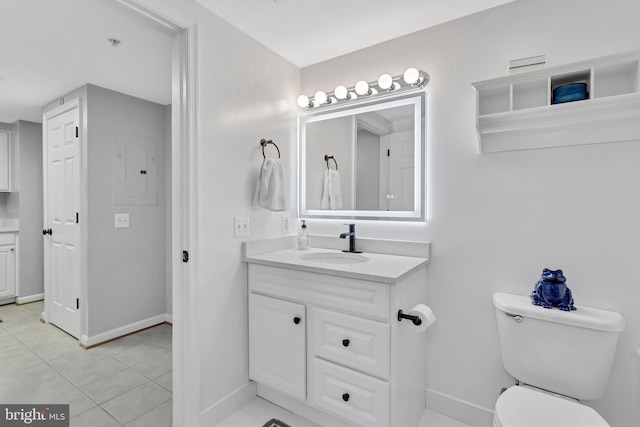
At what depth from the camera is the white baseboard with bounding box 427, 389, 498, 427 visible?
65.7 inches

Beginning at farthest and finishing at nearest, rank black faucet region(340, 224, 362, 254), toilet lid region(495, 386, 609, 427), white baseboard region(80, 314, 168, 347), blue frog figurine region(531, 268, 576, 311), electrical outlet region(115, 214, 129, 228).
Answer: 1. electrical outlet region(115, 214, 129, 228)
2. white baseboard region(80, 314, 168, 347)
3. black faucet region(340, 224, 362, 254)
4. blue frog figurine region(531, 268, 576, 311)
5. toilet lid region(495, 386, 609, 427)

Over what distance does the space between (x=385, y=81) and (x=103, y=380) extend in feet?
8.75

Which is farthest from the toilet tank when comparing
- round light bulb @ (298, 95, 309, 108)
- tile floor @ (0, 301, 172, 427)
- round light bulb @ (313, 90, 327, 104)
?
tile floor @ (0, 301, 172, 427)

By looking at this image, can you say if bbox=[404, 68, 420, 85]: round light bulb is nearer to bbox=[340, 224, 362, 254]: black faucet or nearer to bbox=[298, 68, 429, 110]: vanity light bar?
bbox=[298, 68, 429, 110]: vanity light bar

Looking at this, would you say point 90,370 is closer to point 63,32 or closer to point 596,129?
point 63,32

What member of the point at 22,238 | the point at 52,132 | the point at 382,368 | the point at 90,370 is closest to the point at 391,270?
the point at 382,368

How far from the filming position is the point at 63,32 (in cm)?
184

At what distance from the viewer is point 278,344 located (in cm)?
175

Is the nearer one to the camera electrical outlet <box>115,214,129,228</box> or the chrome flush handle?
the chrome flush handle

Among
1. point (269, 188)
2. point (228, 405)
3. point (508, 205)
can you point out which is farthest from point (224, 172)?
point (508, 205)

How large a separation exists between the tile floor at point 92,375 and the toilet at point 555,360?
1745 millimetres

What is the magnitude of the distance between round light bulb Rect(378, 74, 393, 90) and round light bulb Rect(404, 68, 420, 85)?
10cm

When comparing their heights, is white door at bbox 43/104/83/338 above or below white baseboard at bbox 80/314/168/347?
above

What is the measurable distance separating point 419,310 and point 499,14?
155cm
